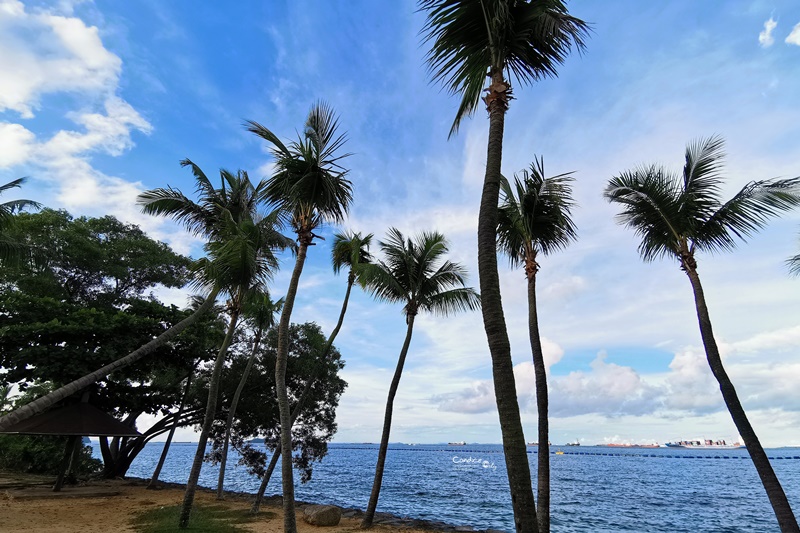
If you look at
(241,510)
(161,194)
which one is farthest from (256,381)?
(161,194)

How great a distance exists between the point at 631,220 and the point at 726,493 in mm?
38516

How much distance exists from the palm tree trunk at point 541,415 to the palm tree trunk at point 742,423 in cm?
326

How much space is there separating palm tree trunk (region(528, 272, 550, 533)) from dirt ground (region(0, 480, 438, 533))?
594 centimetres

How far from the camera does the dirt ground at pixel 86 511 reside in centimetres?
1132

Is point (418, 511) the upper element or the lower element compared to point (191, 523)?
lower

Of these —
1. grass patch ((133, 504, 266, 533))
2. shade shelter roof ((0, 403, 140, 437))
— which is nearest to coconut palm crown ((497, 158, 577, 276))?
grass patch ((133, 504, 266, 533))

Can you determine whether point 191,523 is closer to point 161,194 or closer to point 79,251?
point 161,194

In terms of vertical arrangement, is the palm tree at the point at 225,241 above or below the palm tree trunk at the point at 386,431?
above

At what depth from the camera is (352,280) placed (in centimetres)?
1570

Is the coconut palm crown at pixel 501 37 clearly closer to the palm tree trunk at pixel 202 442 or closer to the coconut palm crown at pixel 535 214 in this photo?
the coconut palm crown at pixel 535 214

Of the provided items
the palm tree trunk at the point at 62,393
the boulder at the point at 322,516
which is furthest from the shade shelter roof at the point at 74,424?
the boulder at the point at 322,516

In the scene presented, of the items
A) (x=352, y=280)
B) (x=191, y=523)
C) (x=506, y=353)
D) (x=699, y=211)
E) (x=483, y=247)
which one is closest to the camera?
(x=506, y=353)

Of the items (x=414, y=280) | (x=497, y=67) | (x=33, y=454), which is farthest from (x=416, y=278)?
(x=33, y=454)

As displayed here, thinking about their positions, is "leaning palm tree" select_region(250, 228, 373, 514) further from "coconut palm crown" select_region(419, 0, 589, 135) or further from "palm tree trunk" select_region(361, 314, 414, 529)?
"coconut palm crown" select_region(419, 0, 589, 135)
